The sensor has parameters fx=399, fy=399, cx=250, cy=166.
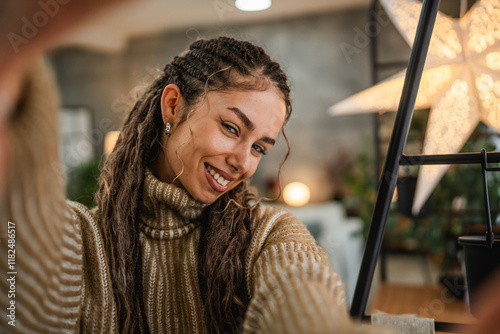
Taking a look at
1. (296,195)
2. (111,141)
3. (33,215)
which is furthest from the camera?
(296,195)

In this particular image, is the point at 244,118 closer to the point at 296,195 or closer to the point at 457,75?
the point at 457,75

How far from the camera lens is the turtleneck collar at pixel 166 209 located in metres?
0.89

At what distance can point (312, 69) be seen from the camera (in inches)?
190

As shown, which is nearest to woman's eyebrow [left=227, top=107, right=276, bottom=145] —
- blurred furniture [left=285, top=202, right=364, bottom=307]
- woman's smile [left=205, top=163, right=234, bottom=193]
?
woman's smile [left=205, top=163, right=234, bottom=193]

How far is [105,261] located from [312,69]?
4.36 m

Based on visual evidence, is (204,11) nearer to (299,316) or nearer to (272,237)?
(272,237)

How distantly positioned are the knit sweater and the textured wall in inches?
152

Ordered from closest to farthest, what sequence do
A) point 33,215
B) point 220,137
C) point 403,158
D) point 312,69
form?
point 33,215 < point 403,158 < point 220,137 < point 312,69

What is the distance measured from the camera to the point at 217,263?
880 millimetres

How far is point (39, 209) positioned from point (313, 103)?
469cm
